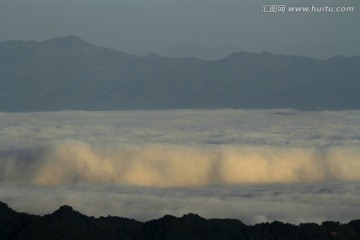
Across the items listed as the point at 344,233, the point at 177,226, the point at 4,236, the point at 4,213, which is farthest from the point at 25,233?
the point at 344,233

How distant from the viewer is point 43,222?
18012 centimetres

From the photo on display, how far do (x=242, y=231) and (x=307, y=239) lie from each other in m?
13.5

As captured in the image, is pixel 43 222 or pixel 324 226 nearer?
pixel 43 222

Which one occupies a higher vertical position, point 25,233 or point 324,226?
point 324,226

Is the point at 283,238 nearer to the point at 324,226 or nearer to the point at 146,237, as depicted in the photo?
the point at 324,226

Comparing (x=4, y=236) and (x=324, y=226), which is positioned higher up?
(x=324, y=226)

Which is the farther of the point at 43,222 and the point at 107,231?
the point at 107,231

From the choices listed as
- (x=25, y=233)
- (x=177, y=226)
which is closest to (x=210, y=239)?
(x=177, y=226)

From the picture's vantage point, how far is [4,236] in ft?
581

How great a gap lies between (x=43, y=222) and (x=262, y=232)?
140ft

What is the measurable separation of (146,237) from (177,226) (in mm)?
6206

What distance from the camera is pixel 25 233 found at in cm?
17362

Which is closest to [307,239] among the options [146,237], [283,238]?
[283,238]

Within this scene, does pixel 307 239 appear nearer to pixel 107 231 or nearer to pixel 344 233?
pixel 344 233
